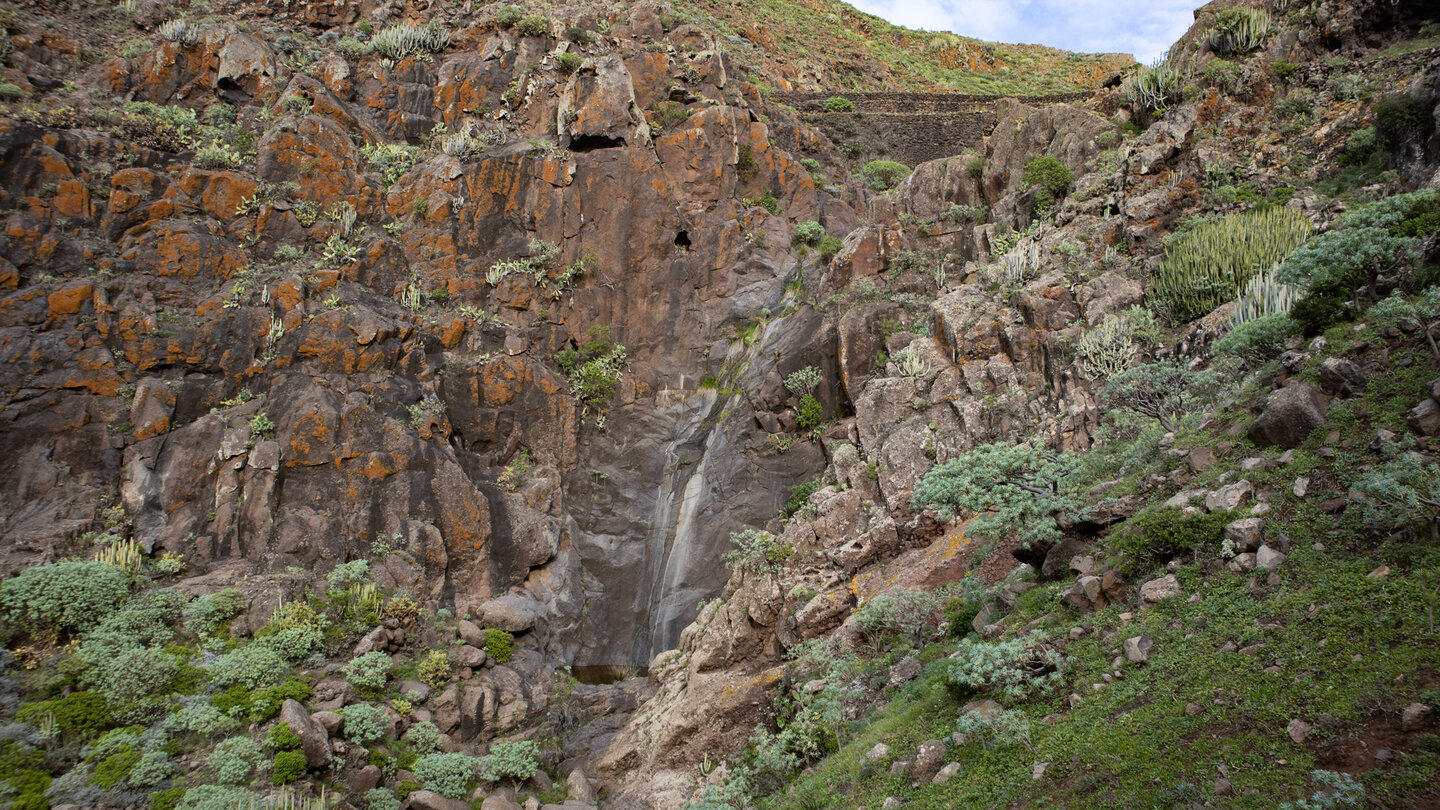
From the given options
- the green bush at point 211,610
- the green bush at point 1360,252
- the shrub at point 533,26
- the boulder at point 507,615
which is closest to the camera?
the green bush at point 1360,252

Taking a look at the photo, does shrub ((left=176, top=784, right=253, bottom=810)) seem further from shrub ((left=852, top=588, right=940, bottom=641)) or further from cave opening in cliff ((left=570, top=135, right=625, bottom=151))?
cave opening in cliff ((left=570, top=135, right=625, bottom=151))

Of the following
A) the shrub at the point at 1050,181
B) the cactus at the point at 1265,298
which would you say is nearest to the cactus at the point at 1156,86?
the shrub at the point at 1050,181

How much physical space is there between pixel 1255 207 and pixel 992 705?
51.6ft

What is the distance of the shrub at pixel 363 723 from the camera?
1463 cm

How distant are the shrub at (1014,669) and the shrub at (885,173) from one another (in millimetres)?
32748

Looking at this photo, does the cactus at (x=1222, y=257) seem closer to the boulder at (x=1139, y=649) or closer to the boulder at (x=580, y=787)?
the boulder at (x=1139, y=649)

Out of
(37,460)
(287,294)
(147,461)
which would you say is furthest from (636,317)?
(37,460)

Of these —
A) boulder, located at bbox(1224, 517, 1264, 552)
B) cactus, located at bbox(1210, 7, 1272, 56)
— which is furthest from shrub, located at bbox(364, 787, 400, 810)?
cactus, located at bbox(1210, 7, 1272, 56)

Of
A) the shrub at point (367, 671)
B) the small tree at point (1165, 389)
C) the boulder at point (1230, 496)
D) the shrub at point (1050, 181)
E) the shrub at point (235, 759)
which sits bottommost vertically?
the shrub at point (235, 759)

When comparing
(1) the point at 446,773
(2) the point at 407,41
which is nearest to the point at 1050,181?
(1) the point at 446,773

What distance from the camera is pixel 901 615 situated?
12.5m

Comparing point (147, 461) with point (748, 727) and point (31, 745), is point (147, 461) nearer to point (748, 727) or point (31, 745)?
point (31, 745)

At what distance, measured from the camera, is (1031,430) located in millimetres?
16500

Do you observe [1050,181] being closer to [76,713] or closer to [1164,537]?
[1164,537]
